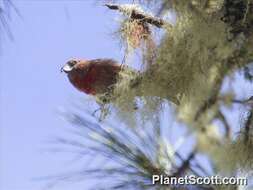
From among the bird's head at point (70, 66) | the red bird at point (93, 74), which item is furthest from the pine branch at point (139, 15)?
the bird's head at point (70, 66)

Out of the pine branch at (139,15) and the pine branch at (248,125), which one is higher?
the pine branch at (139,15)

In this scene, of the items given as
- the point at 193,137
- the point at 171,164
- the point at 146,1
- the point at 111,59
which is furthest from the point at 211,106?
the point at 111,59

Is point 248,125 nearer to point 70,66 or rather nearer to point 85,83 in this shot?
point 85,83

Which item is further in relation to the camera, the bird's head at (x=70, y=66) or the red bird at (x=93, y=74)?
the bird's head at (x=70, y=66)

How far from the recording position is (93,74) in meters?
1.80

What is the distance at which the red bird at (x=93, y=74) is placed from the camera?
1.70 metres

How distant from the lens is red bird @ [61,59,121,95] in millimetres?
1698

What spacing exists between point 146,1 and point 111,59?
11.4 inches

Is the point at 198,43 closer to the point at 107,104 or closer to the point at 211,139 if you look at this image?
the point at 107,104

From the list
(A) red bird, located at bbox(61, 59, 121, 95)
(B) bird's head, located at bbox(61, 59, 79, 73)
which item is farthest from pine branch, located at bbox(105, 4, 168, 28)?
(B) bird's head, located at bbox(61, 59, 79, 73)

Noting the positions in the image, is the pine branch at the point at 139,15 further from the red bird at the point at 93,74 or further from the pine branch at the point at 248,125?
the pine branch at the point at 248,125

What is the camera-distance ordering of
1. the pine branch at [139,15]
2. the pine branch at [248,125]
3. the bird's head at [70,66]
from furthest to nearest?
the bird's head at [70,66] → the pine branch at [139,15] → the pine branch at [248,125]

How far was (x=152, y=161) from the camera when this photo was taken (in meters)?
1.50

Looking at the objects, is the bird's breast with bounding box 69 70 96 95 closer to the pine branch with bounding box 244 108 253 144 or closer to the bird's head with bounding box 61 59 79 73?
the bird's head with bounding box 61 59 79 73
